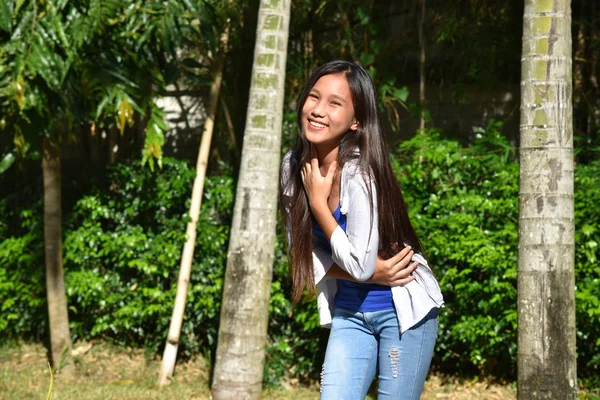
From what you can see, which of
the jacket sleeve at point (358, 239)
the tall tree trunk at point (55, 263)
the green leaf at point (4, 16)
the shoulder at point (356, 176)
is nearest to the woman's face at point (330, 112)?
the shoulder at point (356, 176)

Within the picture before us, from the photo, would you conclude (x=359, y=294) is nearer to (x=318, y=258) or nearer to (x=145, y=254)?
(x=318, y=258)

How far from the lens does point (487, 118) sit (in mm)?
9047

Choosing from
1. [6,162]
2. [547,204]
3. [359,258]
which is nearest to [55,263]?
[6,162]

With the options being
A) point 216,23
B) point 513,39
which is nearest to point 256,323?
point 216,23

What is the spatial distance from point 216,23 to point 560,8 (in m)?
2.96

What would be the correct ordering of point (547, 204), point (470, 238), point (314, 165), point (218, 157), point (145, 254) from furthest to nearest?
point (218, 157) → point (145, 254) → point (470, 238) → point (547, 204) → point (314, 165)

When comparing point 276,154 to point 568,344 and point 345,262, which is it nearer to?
point 568,344

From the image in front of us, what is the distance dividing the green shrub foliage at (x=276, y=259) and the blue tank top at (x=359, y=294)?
10.5 feet

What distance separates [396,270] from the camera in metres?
3.04

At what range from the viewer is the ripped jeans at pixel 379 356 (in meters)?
3.08

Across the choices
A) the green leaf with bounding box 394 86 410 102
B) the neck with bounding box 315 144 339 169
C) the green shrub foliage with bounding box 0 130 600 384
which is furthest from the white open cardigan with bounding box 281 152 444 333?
the green leaf with bounding box 394 86 410 102

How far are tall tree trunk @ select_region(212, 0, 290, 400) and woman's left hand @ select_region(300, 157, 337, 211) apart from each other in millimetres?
3133

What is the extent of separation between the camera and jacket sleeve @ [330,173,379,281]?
289cm

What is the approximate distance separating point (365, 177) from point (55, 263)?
486 cm
